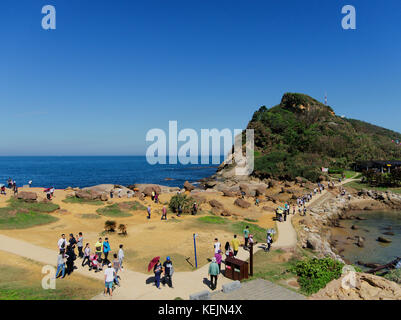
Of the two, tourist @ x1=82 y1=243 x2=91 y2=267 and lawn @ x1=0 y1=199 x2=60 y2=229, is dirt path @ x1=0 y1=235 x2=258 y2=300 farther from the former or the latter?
lawn @ x1=0 y1=199 x2=60 y2=229

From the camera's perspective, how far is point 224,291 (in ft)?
34.8

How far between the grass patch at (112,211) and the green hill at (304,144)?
43619mm

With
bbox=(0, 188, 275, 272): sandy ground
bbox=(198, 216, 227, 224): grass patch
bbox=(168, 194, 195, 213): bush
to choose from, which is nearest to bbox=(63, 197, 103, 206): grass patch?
bbox=(0, 188, 275, 272): sandy ground

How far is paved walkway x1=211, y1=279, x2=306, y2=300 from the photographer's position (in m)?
10.1

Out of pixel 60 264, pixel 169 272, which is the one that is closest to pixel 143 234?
pixel 60 264

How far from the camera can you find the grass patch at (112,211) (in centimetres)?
2686

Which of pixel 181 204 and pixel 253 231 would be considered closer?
pixel 253 231

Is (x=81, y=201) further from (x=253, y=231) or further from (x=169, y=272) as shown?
(x=169, y=272)

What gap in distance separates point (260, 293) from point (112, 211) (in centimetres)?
2092

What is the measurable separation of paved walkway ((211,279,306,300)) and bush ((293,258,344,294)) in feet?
2.91

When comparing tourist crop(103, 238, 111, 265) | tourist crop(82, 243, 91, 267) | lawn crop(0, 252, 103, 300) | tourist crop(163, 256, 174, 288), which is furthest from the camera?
tourist crop(103, 238, 111, 265)

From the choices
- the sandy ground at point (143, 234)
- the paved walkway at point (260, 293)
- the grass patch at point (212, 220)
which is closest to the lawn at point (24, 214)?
the sandy ground at point (143, 234)

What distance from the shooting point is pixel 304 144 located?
79062 mm
